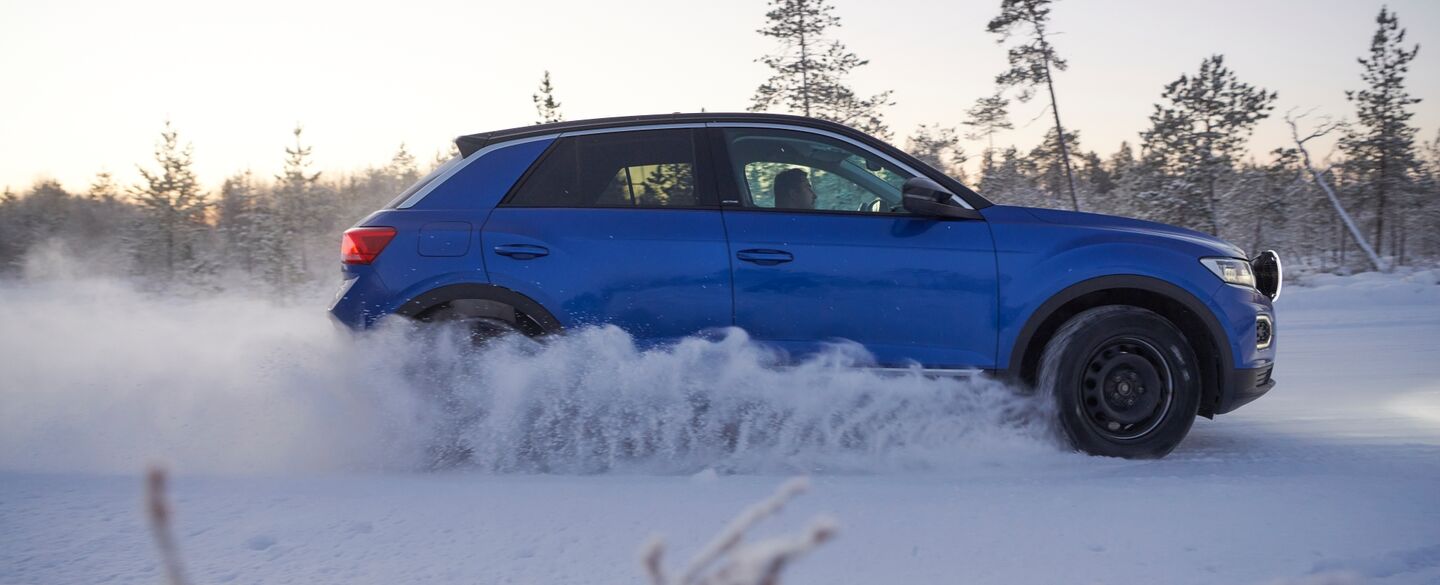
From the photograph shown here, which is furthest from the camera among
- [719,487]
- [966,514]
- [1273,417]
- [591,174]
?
[1273,417]

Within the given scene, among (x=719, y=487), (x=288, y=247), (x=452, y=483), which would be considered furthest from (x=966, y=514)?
(x=288, y=247)

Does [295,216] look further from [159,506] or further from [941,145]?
[159,506]

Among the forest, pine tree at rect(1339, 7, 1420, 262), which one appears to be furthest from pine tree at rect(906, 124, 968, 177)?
pine tree at rect(1339, 7, 1420, 262)

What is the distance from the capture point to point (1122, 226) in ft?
15.2

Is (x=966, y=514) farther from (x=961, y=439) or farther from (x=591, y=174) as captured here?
(x=591, y=174)

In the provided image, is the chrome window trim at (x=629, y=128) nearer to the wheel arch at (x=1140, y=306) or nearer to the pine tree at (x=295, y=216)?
the wheel arch at (x=1140, y=306)

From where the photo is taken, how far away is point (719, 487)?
12.6 ft

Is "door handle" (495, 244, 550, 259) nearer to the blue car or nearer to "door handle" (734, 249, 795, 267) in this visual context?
the blue car

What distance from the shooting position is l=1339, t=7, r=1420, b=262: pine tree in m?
30.6

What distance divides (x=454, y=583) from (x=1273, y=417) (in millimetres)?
4935

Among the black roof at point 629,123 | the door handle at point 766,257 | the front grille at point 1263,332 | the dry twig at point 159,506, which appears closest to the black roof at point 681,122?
the black roof at point 629,123

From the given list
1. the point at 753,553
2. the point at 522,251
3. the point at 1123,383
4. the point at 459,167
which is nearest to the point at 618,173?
the point at 522,251

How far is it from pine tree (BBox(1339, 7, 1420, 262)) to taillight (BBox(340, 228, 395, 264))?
34.0 m

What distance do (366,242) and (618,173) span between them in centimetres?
129
